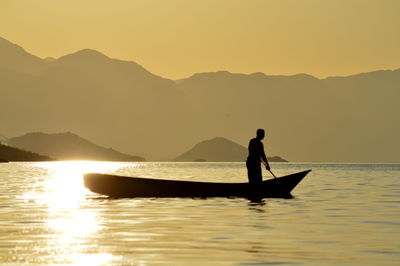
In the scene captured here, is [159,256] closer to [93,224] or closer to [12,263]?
[12,263]


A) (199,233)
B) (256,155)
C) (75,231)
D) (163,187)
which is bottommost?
(199,233)

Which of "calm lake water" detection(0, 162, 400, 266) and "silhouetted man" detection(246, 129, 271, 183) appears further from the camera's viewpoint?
"silhouetted man" detection(246, 129, 271, 183)

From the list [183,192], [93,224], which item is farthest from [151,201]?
[93,224]

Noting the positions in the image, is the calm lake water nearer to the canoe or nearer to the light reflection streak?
the light reflection streak

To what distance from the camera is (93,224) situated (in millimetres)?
27781

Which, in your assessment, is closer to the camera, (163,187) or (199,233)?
(199,233)

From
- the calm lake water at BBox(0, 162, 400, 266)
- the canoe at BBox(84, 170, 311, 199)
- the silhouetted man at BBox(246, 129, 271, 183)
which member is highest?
the silhouetted man at BBox(246, 129, 271, 183)

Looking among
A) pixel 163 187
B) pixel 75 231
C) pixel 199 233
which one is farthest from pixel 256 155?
pixel 75 231

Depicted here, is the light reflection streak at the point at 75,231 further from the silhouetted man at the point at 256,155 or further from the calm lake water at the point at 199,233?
the silhouetted man at the point at 256,155

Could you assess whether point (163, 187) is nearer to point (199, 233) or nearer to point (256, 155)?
point (256, 155)

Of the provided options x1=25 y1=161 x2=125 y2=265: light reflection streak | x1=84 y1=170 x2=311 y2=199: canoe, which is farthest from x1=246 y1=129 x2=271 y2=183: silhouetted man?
x1=25 y1=161 x2=125 y2=265: light reflection streak

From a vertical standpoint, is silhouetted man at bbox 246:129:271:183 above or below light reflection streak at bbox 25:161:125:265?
above

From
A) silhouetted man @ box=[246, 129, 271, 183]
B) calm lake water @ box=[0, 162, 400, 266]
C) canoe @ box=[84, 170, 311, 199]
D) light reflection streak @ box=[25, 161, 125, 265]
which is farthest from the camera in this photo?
canoe @ box=[84, 170, 311, 199]

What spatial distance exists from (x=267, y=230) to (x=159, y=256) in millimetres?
7088
